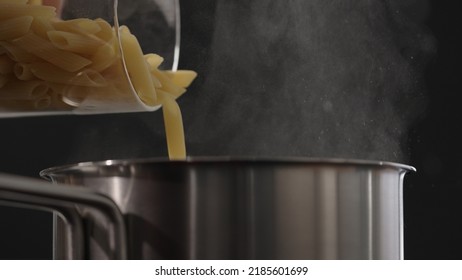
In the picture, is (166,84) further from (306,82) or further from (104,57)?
(306,82)

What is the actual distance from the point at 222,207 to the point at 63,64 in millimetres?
257

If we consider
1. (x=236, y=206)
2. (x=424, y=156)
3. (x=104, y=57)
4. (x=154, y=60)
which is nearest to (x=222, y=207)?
(x=236, y=206)

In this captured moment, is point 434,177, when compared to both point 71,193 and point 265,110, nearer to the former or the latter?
point 265,110

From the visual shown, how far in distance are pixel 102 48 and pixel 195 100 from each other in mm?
822

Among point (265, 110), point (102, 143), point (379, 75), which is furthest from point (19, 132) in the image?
point (379, 75)

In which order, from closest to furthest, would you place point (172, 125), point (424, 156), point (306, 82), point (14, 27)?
point (14, 27) < point (172, 125) < point (424, 156) < point (306, 82)

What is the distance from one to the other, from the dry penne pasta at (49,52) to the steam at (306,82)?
815 mm

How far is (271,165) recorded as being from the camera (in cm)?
45

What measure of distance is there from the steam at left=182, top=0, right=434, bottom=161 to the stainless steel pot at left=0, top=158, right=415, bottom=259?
99 centimetres

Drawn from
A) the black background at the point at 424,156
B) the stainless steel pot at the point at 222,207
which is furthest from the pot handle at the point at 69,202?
the black background at the point at 424,156

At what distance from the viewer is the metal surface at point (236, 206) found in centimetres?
45

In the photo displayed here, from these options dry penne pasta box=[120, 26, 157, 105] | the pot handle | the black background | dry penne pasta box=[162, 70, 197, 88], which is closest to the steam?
the black background

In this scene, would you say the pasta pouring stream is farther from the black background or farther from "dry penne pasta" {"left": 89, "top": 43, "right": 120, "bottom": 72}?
the black background

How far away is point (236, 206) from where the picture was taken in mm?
452
